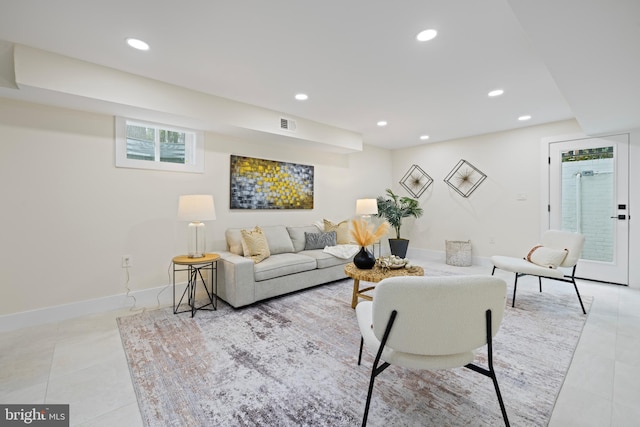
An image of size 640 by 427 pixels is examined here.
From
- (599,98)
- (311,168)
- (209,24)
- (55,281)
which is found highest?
(209,24)

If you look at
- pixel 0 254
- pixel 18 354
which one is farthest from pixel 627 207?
pixel 0 254

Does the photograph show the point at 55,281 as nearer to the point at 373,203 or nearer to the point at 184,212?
the point at 184,212

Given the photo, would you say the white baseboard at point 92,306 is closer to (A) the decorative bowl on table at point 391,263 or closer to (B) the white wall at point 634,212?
(A) the decorative bowl on table at point 391,263

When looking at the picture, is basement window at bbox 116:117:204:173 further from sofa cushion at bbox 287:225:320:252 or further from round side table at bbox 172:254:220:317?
sofa cushion at bbox 287:225:320:252

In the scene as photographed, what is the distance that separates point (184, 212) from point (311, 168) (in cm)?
248

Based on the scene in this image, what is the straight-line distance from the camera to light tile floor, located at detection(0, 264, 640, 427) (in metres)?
1.57

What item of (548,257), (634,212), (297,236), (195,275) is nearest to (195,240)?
(195,275)

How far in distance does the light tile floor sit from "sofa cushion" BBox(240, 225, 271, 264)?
1.47m

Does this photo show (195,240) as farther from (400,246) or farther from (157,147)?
(400,246)

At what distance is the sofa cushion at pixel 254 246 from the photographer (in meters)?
3.46

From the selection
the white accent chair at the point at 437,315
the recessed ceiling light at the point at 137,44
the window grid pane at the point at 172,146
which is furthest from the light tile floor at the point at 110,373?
the recessed ceiling light at the point at 137,44

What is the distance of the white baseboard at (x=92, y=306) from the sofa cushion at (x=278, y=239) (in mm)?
1195

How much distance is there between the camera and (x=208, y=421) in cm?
150
